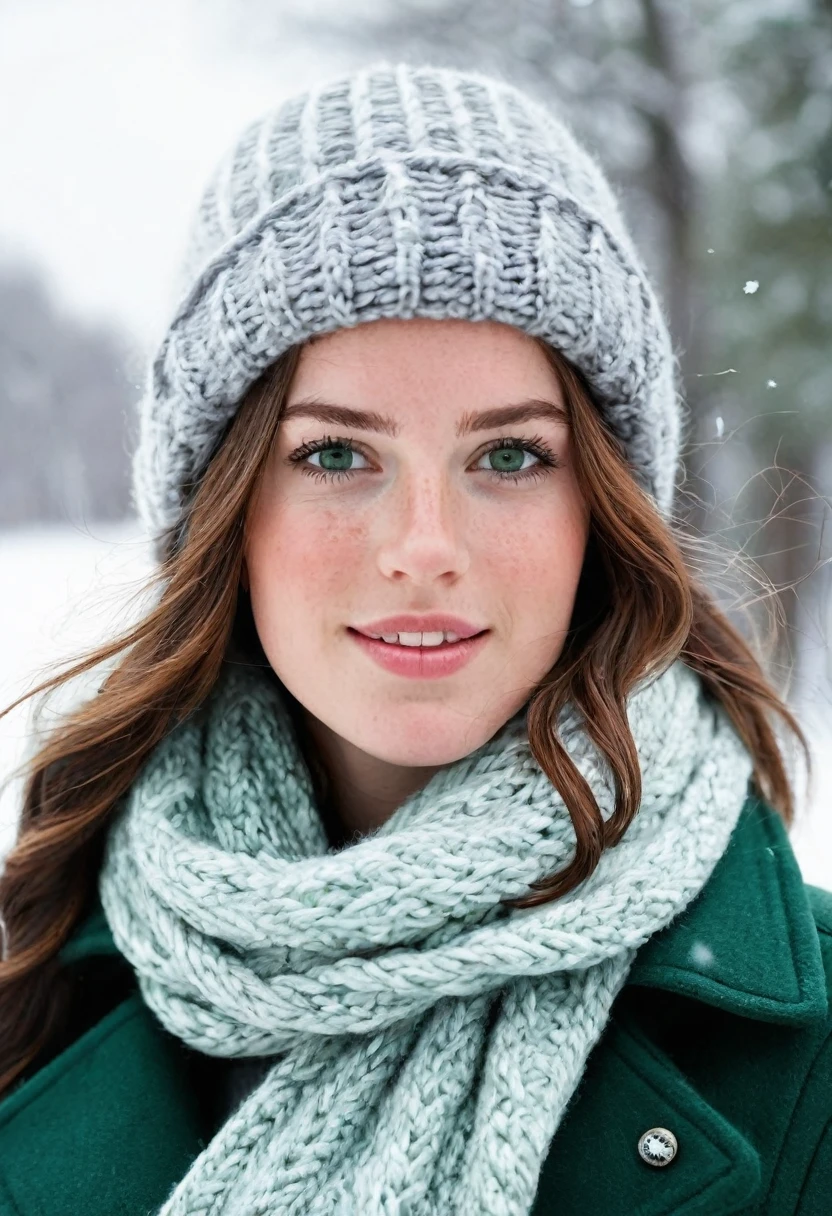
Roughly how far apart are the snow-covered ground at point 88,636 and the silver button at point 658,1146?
0.77 metres

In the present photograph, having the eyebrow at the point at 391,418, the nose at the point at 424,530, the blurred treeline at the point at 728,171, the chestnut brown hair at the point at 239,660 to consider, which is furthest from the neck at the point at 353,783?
the blurred treeline at the point at 728,171

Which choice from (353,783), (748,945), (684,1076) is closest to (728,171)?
(353,783)

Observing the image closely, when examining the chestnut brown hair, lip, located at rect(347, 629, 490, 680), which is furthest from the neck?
lip, located at rect(347, 629, 490, 680)

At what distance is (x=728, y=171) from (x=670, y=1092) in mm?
3986

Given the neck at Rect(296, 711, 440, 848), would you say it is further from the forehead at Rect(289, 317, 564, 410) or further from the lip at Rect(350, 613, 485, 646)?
the forehead at Rect(289, 317, 564, 410)

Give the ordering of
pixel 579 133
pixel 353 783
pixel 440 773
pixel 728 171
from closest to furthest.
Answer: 1. pixel 440 773
2. pixel 353 783
3. pixel 579 133
4. pixel 728 171

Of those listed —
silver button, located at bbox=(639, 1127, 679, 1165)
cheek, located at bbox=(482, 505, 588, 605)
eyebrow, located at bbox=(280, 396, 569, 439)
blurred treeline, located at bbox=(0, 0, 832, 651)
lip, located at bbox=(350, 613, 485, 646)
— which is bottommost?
silver button, located at bbox=(639, 1127, 679, 1165)

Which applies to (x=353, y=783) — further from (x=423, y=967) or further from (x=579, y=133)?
(x=579, y=133)

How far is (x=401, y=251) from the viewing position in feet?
4.30

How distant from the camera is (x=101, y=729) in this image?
5.52 feet

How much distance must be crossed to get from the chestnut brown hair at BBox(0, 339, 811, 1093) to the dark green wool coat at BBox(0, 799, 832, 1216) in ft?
0.55

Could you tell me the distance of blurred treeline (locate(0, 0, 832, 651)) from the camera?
4.01 m

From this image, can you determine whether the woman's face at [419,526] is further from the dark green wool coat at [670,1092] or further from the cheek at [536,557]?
the dark green wool coat at [670,1092]

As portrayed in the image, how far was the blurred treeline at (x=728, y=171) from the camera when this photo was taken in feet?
13.1
